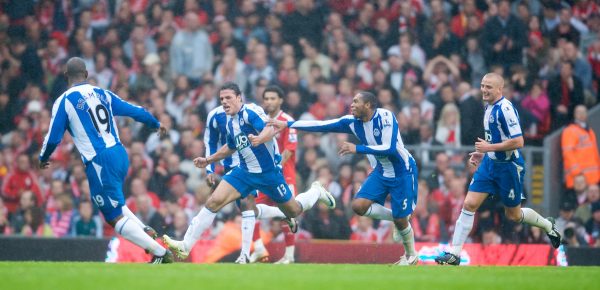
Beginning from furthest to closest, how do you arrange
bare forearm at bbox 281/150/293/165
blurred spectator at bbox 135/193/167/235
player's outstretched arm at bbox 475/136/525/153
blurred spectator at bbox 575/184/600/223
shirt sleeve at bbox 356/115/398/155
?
blurred spectator at bbox 135/193/167/235 → blurred spectator at bbox 575/184/600/223 → bare forearm at bbox 281/150/293/165 → shirt sleeve at bbox 356/115/398/155 → player's outstretched arm at bbox 475/136/525/153

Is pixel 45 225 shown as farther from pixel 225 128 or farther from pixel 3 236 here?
pixel 225 128

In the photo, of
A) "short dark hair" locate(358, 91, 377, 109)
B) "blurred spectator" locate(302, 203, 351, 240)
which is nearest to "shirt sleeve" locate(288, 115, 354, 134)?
"short dark hair" locate(358, 91, 377, 109)

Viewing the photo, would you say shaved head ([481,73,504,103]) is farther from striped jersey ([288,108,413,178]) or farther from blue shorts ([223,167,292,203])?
blue shorts ([223,167,292,203])

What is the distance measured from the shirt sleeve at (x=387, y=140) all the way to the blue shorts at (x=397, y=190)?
51cm

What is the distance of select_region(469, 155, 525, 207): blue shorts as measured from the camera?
14.0 meters

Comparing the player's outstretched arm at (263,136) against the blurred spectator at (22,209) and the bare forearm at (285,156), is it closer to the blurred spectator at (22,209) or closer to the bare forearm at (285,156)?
the bare forearm at (285,156)

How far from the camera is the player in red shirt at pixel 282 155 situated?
15.5 metres

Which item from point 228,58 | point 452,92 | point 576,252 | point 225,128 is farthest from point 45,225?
point 576,252

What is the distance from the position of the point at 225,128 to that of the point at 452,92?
21.6 ft

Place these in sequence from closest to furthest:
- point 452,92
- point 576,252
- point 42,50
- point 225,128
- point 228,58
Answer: point 225,128 → point 576,252 → point 452,92 → point 228,58 → point 42,50

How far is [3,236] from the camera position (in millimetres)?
17438

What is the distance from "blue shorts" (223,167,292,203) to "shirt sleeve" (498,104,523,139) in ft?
9.11

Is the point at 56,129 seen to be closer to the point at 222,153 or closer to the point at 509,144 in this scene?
the point at 222,153

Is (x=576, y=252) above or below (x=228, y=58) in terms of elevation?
below
